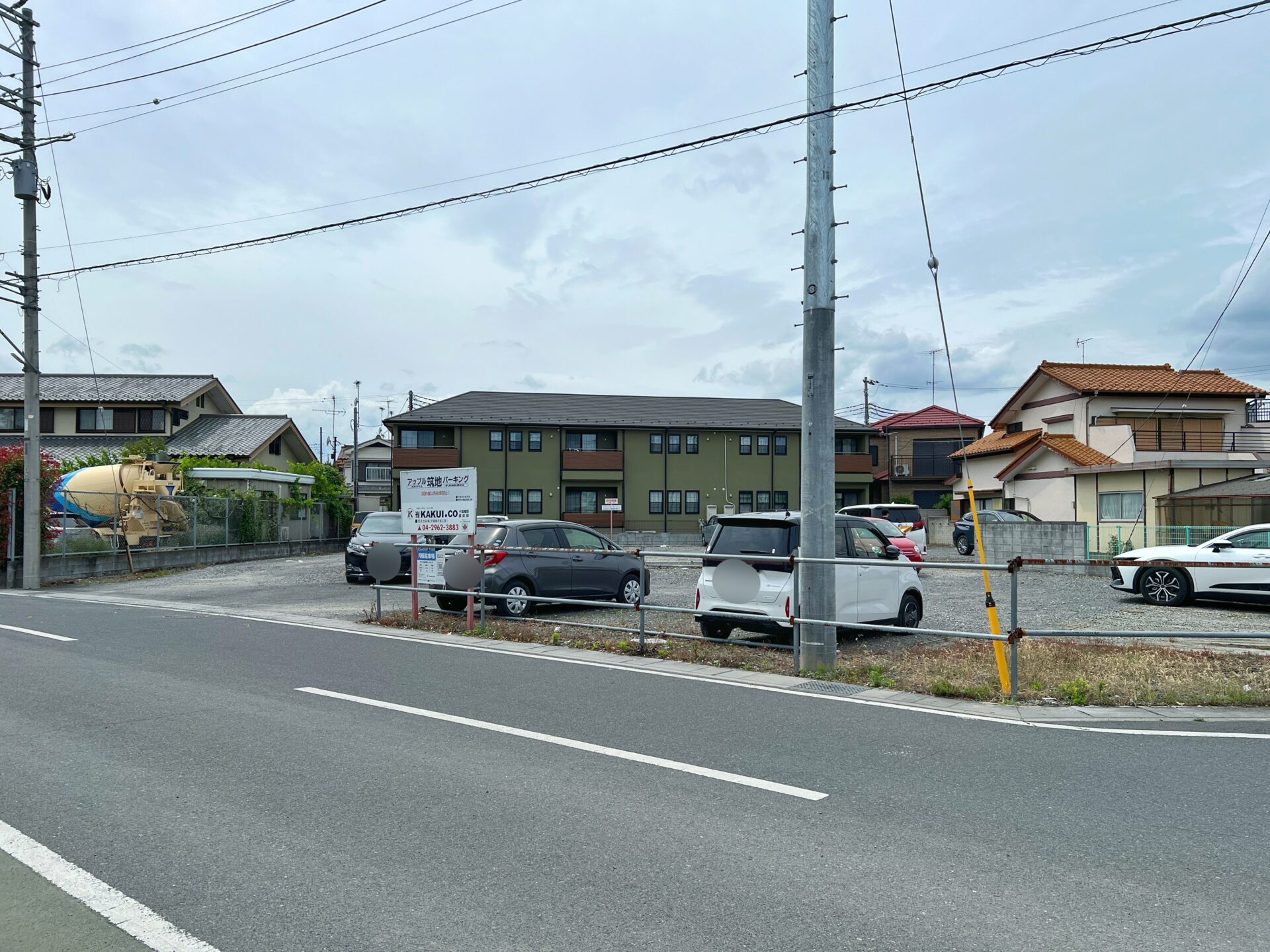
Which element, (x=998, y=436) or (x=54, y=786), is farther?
(x=998, y=436)

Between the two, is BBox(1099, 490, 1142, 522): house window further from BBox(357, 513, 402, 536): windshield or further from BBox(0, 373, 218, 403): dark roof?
BBox(0, 373, 218, 403): dark roof

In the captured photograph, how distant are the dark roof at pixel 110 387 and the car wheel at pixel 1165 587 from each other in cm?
4475

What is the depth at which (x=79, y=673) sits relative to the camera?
910 centimetres

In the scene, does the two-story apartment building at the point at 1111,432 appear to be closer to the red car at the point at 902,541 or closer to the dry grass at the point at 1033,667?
the red car at the point at 902,541

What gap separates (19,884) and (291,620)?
1082cm

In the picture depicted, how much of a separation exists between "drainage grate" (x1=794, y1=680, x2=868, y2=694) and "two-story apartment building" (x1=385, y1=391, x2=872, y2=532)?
39419 millimetres

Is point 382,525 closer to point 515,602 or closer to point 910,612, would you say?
point 515,602

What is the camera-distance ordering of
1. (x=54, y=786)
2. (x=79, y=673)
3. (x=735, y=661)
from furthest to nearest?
(x=735, y=661)
(x=79, y=673)
(x=54, y=786)

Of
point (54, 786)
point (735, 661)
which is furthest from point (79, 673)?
point (735, 661)

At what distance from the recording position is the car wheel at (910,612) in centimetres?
A: 1213

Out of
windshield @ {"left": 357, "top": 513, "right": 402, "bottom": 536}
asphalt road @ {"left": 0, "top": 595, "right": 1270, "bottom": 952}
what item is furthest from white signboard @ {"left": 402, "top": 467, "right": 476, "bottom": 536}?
windshield @ {"left": 357, "top": 513, "right": 402, "bottom": 536}

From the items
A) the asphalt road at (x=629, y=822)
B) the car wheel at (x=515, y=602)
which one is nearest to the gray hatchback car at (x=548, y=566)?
the car wheel at (x=515, y=602)

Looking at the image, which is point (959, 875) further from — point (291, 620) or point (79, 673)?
point (291, 620)

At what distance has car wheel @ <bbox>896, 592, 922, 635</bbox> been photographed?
12.1m
